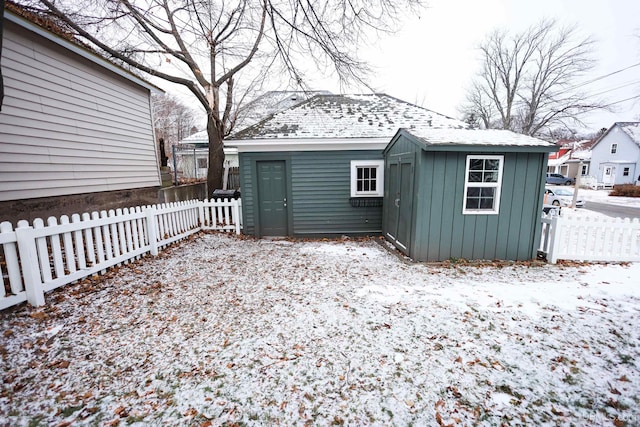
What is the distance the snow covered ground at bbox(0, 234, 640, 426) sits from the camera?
2.16 meters

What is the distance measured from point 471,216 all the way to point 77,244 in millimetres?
6979

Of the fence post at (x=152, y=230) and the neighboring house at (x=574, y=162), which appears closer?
the fence post at (x=152, y=230)

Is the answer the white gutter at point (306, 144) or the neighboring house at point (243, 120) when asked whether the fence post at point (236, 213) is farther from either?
the neighboring house at point (243, 120)

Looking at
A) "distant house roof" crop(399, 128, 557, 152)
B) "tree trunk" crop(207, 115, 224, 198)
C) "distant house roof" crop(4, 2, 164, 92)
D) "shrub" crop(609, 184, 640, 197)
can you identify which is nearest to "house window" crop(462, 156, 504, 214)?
"distant house roof" crop(399, 128, 557, 152)

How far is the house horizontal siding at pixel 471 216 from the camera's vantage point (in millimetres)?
5426

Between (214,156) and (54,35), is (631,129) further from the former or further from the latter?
(54,35)

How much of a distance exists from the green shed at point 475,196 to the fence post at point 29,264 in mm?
6023

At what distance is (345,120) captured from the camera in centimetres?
842

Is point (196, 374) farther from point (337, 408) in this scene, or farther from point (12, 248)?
point (12, 248)

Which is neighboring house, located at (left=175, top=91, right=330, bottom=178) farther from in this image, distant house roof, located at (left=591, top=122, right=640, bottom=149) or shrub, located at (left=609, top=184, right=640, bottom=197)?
distant house roof, located at (left=591, top=122, right=640, bottom=149)

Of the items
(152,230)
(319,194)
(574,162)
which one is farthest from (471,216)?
(574,162)

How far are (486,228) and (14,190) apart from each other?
9193 millimetres

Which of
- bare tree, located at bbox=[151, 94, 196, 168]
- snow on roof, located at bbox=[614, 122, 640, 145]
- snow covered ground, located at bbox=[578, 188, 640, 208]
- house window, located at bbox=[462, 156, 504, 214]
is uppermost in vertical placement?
bare tree, located at bbox=[151, 94, 196, 168]

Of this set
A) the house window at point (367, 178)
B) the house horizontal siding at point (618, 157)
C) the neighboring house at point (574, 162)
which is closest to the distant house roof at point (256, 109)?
the house window at point (367, 178)
